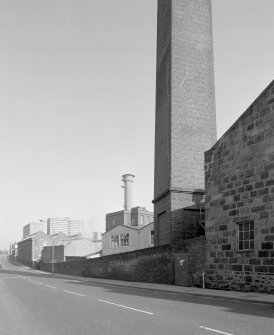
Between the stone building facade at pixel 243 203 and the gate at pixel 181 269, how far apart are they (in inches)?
90.0

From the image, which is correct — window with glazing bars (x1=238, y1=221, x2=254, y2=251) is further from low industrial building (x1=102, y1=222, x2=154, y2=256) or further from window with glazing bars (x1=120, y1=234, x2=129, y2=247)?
window with glazing bars (x1=120, y1=234, x2=129, y2=247)

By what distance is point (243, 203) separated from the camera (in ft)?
62.2

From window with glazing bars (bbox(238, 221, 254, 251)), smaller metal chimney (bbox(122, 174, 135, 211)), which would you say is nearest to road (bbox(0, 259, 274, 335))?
window with glazing bars (bbox(238, 221, 254, 251))

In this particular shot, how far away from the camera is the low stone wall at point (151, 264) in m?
22.3

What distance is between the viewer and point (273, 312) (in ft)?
38.3

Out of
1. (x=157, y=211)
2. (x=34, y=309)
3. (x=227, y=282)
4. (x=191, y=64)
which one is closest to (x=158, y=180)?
(x=157, y=211)

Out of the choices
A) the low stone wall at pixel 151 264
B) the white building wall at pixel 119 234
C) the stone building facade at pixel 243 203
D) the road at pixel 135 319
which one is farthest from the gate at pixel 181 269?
the white building wall at pixel 119 234

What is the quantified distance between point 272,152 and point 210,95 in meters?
17.5

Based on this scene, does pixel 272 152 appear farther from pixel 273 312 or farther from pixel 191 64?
pixel 191 64

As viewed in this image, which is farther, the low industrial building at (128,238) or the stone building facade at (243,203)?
the low industrial building at (128,238)

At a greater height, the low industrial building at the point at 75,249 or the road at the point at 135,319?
the road at the point at 135,319

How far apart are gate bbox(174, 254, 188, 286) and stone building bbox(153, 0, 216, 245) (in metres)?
5.91

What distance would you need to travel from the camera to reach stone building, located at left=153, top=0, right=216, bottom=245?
103 ft

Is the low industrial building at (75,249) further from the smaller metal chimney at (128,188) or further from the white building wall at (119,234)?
the white building wall at (119,234)
